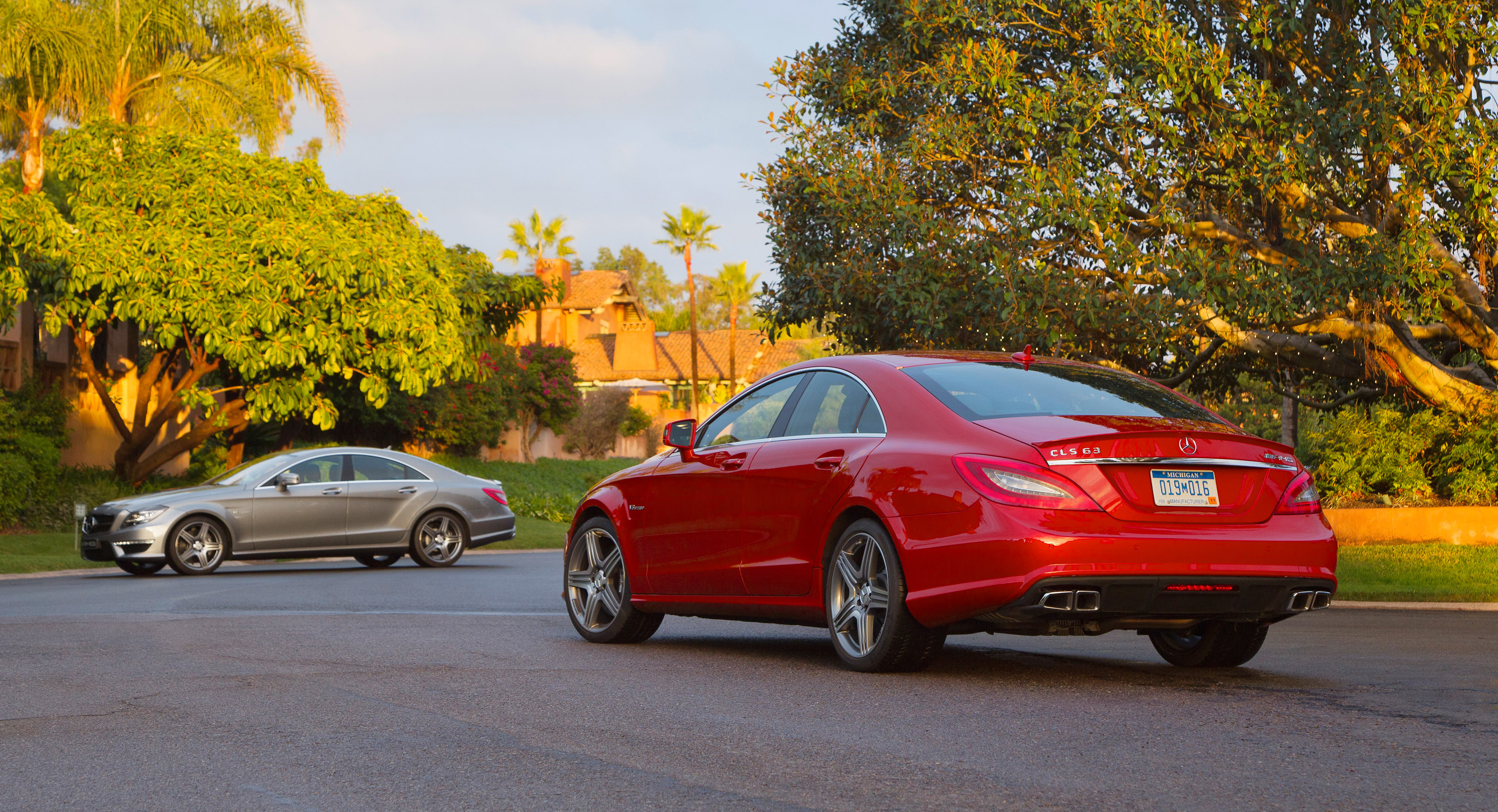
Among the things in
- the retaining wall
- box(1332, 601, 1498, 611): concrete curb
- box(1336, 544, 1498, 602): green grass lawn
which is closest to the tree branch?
the retaining wall

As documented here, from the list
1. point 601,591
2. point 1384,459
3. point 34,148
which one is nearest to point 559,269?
point 34,148

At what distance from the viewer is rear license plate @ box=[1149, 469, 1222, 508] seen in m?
6.87

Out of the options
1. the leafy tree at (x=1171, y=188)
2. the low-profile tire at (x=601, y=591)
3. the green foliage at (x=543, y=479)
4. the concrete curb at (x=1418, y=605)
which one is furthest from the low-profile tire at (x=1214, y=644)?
the green foliage at (x=543, y=479)

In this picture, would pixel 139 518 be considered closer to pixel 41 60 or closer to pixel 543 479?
pixel 41 60

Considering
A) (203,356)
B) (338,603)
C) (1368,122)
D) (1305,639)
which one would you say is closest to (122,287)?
(203,356)

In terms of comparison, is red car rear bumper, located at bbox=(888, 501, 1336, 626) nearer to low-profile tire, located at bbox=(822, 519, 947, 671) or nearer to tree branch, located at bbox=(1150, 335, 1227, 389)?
low-profile tire, located at bbox=(822, 519, 947, 671)

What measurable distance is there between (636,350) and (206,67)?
42.6 m

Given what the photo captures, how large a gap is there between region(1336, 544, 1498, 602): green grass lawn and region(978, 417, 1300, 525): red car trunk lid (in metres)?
7.19

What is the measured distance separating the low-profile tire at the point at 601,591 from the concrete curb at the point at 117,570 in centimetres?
1049

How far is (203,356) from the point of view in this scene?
25938 mm

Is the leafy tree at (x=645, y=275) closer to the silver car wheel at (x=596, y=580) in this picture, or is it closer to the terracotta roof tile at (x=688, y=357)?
the terracotta roof tile at (x=688, y=357)

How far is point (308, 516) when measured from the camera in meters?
19.0

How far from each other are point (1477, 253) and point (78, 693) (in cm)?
1473

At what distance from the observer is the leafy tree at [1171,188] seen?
1508 centimetres
